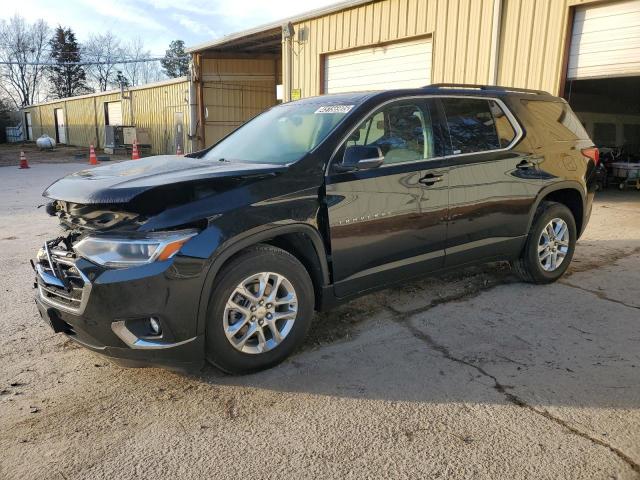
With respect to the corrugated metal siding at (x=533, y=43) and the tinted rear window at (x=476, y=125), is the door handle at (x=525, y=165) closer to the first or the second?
the tinted rear window at (x=476, y=125)

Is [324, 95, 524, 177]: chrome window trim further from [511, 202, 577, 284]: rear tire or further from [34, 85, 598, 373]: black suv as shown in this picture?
[511, 202, 577, 284]: rear tire

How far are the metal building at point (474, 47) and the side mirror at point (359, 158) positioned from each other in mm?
7423

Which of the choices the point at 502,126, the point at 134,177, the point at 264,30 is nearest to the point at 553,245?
the point at 502,126

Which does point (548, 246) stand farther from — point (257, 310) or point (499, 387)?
point (257, 310)

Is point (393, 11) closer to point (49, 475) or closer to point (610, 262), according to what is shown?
point (610, 262)

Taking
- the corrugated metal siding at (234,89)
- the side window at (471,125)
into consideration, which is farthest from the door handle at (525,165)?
the corrugated metal siding at (234,89)

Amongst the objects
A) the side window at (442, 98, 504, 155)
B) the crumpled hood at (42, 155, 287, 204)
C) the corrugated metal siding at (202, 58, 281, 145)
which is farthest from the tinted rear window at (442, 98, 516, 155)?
the corrugated metal siding at (202, 58, 281, 145)

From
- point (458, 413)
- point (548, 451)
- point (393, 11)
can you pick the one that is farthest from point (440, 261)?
point (393, 11)

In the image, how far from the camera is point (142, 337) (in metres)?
2.79

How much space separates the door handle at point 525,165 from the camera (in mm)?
4562

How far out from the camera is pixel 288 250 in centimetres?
339

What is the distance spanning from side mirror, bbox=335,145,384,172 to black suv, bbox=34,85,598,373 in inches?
0.4

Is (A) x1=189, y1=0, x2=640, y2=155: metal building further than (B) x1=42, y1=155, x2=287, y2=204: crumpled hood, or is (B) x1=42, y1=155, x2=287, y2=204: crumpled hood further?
(A) x1=189, y1=0, x2=640, y2=155: metal building

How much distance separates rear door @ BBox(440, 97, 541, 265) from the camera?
4145 millimetres
